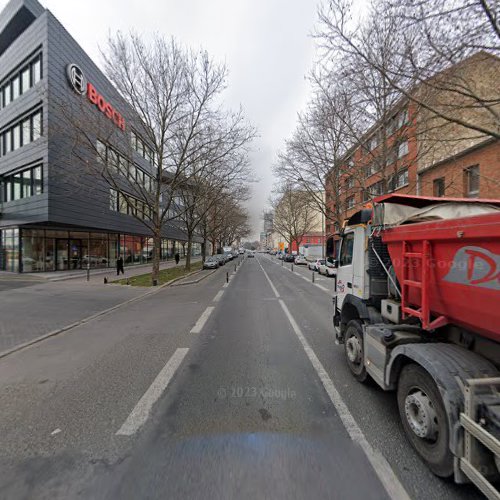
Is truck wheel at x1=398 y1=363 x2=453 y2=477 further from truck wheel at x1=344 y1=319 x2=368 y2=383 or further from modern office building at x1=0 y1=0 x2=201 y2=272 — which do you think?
modern office building at x1=0 y1=0 x2=201 y2=272

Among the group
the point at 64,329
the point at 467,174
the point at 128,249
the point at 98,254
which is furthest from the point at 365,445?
the point at 128,249

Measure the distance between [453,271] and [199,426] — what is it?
324 centimetres

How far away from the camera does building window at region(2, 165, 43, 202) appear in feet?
58.0

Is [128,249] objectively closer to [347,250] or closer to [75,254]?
[75,254]

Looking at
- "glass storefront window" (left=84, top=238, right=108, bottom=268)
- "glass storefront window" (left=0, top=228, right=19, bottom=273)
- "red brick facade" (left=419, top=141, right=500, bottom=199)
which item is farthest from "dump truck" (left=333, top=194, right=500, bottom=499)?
"glass storefront window" (left=84, top=238, right=108, bottom=268)

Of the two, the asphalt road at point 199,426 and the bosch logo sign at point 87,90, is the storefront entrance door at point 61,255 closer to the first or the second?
the bosch logo sign at point 87,90

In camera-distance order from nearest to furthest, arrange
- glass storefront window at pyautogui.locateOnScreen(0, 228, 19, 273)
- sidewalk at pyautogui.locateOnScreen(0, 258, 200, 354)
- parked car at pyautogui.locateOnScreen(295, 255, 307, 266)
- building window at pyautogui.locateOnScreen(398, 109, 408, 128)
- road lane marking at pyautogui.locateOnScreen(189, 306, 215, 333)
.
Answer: sidewalk at pyautogui.locateOnScreen(0, 258, 200, 354) < road lane marking at pyautogui.locateOnScreen(189, 306, 215, 333) < building window at pyautogui.locateOnScreen(398, 109, 408, 128) < glass storefront window at pyautogui.locateOnScreen(0, 228, 19, 273) < parked car at pyautogui.locateOnScreen(295, 255, 307, 266)

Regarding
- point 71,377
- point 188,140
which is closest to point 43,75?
point 188,140

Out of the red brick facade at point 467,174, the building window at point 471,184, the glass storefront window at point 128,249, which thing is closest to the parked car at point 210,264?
the glass storefront window at point 128,249

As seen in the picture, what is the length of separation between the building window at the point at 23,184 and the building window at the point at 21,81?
6002 mm

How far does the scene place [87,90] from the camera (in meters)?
19.2

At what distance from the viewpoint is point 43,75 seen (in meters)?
16.4

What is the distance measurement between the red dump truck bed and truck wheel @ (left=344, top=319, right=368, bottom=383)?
1022 millimetres

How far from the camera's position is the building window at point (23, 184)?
17681 mm
